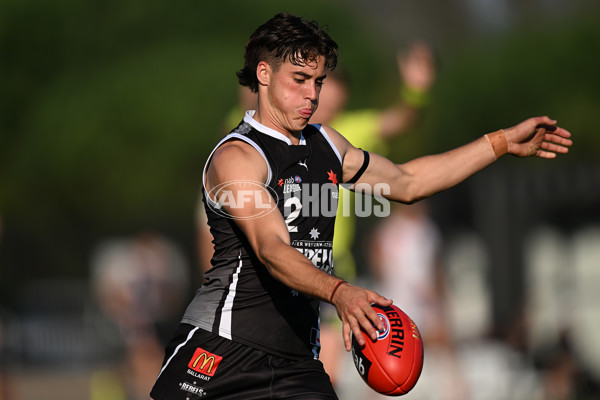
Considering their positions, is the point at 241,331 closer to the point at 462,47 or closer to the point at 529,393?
the point at 529,393

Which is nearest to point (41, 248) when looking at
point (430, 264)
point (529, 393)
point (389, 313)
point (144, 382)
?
point (144, 382)

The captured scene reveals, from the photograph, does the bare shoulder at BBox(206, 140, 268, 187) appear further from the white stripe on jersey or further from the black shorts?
the black shorts

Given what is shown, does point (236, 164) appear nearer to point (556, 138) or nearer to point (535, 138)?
point (535, 138)

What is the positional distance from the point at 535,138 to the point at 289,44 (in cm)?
167

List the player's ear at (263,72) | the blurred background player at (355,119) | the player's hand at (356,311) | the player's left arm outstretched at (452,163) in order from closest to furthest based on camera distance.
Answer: the player's hand at (356,311) → the player's ear at (263,72) → the player's left arm outstretched at (452,163) → the blurred background player at (355,119)

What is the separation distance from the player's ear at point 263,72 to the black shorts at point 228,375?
4.14ft

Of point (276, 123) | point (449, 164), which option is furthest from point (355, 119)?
point (276, 123)

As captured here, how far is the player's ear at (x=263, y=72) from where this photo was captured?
461 centimetres

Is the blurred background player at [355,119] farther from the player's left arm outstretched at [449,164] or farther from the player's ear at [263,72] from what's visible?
the player's ear at [263,72]

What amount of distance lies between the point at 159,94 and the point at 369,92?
787 centimetres

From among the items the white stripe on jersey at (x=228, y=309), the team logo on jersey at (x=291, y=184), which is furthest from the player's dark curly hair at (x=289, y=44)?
the white stripe on jersey at (x=228, y=309)

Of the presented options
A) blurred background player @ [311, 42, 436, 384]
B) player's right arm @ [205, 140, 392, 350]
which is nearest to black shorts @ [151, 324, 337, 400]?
player's right arm @ [205, 140, 392, 350]

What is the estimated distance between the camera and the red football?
4.23 metres

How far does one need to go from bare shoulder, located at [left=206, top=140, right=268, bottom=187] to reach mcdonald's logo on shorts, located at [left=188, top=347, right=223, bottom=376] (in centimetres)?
81
